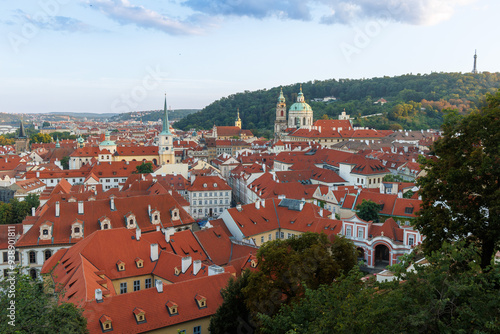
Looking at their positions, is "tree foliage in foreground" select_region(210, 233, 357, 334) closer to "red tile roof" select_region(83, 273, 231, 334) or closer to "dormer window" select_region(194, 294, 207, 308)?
"dormer window" select_region(194, 294, 207, 308)

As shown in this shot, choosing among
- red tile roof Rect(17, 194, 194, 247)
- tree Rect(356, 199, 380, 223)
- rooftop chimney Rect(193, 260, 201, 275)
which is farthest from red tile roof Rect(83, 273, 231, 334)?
tree Rect(356, 199, 380, 223)

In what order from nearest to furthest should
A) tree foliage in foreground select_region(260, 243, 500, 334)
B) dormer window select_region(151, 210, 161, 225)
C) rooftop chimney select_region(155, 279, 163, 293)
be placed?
tree foliage in foreground select_region(260, 243, 500, 334) < rooftop chimney select_region(155, 279, 163, 293) < dormer window select_region(151, 210, 161, 225)

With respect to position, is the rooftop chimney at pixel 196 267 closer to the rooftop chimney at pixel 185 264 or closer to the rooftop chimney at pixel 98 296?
the rooftop chimney at pixel 185 264

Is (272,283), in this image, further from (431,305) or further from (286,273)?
(431,305)

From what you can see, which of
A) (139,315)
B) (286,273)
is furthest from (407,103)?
(139,315)

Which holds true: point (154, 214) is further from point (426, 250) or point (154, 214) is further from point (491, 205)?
point (491, 205)
